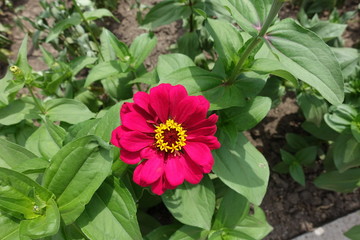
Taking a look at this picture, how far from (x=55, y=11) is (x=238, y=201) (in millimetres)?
1637

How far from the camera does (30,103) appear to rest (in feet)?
4.74

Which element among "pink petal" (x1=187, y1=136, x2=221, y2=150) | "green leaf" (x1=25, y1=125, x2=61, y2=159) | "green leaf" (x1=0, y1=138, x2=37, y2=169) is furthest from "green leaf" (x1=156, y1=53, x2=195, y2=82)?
"green leaf" (x1=0, y1=138, x2=37, y2=169)

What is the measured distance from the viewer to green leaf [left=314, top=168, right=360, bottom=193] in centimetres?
163

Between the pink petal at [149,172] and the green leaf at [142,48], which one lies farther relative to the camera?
the green leaf at [142,48]

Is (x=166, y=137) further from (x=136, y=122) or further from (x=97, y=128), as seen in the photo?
(x=97, y=128)

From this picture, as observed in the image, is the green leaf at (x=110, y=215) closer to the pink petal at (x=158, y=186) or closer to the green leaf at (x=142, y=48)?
the pink petal at (x=158, y=186)

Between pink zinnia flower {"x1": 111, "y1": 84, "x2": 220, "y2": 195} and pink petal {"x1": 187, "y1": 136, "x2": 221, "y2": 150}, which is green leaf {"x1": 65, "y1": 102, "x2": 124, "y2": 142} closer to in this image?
pink zinnia flower {"x1": 111, "y1": 84, "x2": 220, "y2": 195}

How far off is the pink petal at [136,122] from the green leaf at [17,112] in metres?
0.67

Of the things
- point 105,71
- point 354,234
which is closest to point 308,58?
point 105,71

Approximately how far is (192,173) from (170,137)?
0.46 ft

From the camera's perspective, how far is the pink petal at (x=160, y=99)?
3.05 ft

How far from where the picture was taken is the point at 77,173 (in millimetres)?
886

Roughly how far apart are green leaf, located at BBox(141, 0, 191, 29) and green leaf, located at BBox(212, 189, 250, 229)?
100cm

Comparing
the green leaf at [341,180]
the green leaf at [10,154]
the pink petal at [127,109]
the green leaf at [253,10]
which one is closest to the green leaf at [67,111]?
the green leaf at [10,154]
